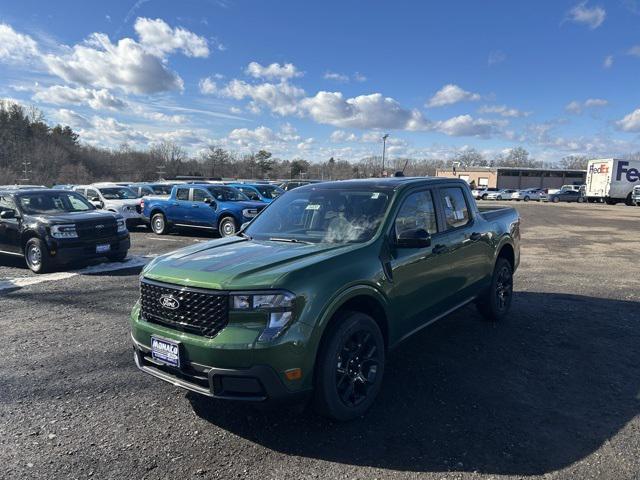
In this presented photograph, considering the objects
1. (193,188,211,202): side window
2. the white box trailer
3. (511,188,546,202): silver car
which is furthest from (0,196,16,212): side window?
(511,188,546,202): silver car

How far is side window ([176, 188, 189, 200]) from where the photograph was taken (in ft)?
52.8

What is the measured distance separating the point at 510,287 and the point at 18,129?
8210cm

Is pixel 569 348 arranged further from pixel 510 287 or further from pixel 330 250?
pixel 330 250

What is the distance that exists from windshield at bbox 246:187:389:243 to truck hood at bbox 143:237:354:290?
10.6 inches

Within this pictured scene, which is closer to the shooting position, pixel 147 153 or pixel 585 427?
pixel 585 427

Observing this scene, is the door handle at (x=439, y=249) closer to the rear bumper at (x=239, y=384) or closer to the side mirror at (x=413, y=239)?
the side mirror at (x=413, y=239)

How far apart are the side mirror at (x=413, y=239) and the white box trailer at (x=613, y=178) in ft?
142

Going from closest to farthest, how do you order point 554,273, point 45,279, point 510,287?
point 510,287 → point 45,279 → point 554,273

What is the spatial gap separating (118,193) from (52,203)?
8.80m

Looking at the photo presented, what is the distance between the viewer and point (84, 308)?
22.2 feet

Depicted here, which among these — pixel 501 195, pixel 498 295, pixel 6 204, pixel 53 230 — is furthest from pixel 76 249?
pixel 501 195

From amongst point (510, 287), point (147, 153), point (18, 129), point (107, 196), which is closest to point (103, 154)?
point (147, 153)

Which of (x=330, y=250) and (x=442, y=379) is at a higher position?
(x=330, y=250)

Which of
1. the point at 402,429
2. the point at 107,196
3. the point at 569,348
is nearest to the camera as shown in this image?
the point at 402,429
